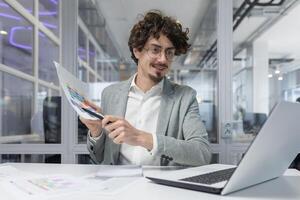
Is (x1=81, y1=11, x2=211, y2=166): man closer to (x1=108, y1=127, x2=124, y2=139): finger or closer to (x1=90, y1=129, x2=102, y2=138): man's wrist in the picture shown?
(x1=90, y1=129, x2=102, y2=138): man's wrist

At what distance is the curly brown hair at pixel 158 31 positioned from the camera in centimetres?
144

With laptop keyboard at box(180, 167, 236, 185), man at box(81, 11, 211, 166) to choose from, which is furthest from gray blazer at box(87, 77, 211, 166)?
laptop keyboard at box(180, 167, 236, 185)

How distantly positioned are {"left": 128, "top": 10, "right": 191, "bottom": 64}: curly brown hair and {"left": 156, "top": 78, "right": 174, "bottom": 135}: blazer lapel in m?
0.20

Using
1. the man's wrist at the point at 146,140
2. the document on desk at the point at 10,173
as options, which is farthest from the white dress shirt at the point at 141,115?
the document on desk at the point at 10,173

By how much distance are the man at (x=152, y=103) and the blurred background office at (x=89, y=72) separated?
1.57 feet

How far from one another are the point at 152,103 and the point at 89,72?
1.40 metres

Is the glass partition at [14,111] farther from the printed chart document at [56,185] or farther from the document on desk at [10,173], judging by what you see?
the printed chart document at [56,185]

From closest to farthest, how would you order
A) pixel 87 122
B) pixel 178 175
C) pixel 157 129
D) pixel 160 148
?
pixel 178 175
pixel 160 148
pixel 87 122
pixel 157 129

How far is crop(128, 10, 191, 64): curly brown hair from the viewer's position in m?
1.44

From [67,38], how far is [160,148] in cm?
129

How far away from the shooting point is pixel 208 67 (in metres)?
2.17

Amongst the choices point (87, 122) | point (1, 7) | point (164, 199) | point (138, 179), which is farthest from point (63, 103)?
point (164, 199)

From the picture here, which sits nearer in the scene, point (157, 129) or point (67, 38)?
point (157, 129)

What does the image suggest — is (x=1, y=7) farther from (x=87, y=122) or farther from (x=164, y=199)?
(x=164, y=199)
